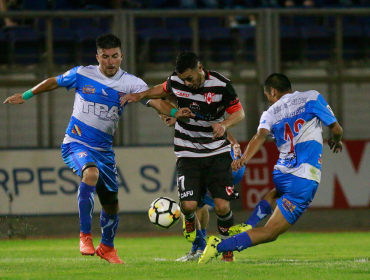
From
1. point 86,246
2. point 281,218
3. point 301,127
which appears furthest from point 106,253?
point 301,127

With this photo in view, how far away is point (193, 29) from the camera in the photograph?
39.7 feet

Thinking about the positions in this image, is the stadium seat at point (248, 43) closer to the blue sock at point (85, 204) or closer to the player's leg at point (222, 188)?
the player's leg at point (222, 188)

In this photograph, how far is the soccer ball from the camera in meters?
6.86

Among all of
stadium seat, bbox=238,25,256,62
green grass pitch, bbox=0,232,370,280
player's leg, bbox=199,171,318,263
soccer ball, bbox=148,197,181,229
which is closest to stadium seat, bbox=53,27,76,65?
stadium seat, bbox=238,25,256,62

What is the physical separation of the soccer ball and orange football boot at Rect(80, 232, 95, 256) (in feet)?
3.11

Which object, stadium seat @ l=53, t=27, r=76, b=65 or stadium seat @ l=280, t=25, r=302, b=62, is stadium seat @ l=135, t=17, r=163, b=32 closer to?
stadium seat @ l=53, t=27, r=76, b=65

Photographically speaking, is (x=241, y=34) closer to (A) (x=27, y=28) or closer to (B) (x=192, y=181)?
(A) (x=27, y=28)

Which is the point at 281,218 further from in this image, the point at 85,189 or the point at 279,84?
the point at 85,189

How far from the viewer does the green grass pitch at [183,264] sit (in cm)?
524

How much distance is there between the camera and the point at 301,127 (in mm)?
6199

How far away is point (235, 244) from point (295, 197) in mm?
761

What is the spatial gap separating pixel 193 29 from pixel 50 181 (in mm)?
3931

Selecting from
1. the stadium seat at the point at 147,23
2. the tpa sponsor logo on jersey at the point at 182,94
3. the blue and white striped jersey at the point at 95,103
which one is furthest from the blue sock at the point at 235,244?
the stadium seat at the point at 147,23

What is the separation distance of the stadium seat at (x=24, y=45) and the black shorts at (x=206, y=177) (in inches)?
250
